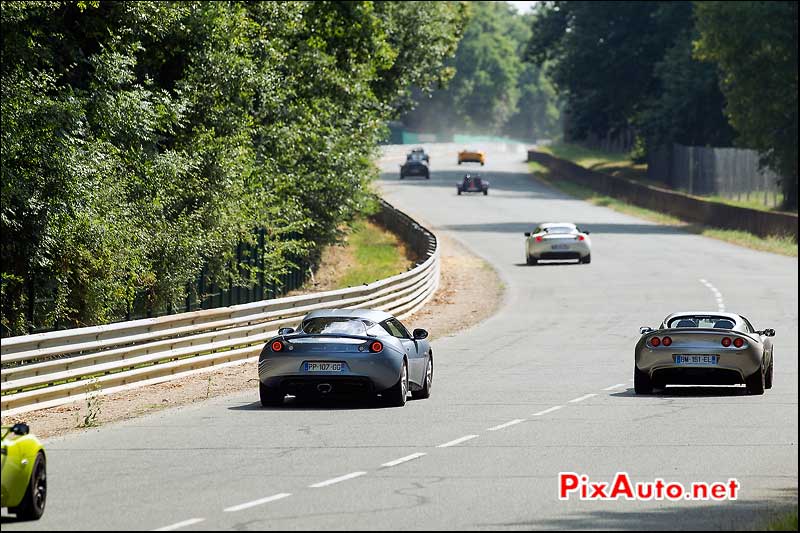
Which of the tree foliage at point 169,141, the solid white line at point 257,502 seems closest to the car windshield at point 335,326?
the tree foliage at point 169,141

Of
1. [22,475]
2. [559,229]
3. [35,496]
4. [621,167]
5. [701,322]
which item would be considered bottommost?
[621,167]

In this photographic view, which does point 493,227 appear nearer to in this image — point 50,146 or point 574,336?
point 574,336

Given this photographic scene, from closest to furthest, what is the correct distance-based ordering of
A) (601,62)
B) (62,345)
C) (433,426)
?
(433,426)
(62,345)
(601,62)

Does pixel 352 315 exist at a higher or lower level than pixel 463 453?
higher

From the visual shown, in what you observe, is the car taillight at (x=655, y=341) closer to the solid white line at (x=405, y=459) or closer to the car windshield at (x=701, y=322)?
the car windshield at (x=701, y=322)

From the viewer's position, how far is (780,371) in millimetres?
24516

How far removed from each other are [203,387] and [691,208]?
5450 centimetres

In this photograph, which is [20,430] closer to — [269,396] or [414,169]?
[269,396]

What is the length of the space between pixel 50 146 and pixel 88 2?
570 cm

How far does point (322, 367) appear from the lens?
18.3 m

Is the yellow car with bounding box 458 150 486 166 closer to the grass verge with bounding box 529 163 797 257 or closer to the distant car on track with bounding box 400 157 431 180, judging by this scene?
the grass verge with bounding box 529 163 797 257

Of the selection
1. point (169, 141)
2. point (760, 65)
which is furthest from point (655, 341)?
point (760, 65)

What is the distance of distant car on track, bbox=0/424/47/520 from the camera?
32.6ft

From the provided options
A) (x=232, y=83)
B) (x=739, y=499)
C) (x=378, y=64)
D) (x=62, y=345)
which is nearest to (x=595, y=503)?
(x=739, y=499)
